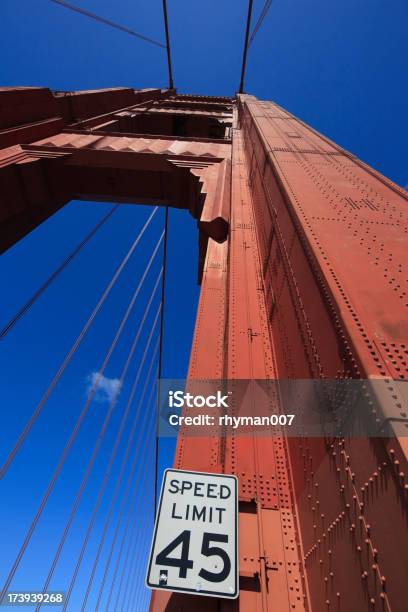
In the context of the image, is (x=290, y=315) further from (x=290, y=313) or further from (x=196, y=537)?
(x=196, y=537)

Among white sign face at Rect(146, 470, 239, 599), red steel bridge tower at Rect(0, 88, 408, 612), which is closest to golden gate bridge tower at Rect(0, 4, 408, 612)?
red steel bridge tower at Rect(0, 88, 408, 612)

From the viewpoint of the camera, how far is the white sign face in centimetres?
208

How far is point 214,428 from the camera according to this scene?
3.88 m

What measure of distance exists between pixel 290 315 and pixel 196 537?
9.38 ft

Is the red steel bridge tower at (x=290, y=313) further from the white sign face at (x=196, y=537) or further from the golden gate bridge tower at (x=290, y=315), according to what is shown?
the white sign face at (x=196, y=537)

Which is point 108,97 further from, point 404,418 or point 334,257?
point 404,418

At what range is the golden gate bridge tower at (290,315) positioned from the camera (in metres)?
2.13

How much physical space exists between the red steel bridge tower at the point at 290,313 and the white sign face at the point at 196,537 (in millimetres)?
731

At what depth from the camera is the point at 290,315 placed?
14.5 feet

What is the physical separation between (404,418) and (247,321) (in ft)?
11.7

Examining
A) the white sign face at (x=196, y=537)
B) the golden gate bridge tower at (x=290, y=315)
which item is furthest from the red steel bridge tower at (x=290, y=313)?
the white sign face at (x=196, y=537)

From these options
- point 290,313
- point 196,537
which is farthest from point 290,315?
point 196,537

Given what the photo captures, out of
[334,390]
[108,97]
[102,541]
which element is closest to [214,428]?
[334,390]

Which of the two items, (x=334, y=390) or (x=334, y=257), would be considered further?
(x=334, y=257)
